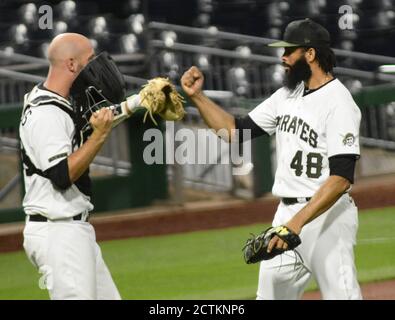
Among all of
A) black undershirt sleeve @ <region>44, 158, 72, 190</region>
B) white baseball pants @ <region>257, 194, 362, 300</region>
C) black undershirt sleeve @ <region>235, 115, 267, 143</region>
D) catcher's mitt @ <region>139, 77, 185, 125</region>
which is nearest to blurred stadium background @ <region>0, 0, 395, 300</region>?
black undershirt sleeve @ <region>235, 115, 267, 143</region>

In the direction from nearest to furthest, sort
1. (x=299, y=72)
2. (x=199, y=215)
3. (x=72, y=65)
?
1. (x=72, y=65)
2. (x=299, y=72)
3. (x=199, y=215)

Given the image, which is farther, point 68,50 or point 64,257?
point 68,50

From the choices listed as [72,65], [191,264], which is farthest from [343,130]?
[191,264]

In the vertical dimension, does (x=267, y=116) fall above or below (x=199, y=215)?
above

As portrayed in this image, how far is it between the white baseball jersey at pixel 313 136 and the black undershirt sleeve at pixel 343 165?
0.8 inches

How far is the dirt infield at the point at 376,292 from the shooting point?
23.1 ft

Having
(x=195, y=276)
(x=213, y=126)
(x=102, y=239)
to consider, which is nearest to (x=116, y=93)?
(x=213, y=126)

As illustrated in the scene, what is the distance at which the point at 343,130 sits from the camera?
15.6 feet

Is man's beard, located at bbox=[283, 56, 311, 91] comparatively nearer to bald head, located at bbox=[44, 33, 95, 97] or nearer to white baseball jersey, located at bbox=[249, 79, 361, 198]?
white baseball jersey, located at bbox=[249, 79, 361, 198]

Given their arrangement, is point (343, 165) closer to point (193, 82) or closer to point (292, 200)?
point (292, 200)

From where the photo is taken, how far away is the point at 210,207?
33.8ft

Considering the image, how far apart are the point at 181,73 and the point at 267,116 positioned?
21.7 feet

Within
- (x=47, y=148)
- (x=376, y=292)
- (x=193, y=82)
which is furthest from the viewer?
(x=376, y=292)

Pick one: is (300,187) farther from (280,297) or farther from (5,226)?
(5,226)
